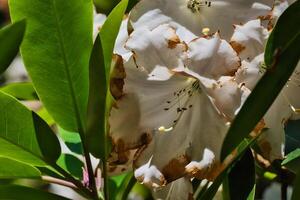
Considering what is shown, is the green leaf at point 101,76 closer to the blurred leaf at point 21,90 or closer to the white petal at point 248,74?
the white petal at point 248,74

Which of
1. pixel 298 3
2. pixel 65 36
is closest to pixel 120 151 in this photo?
pixel 65 36

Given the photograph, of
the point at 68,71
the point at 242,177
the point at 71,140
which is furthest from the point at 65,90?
the point at 71,140

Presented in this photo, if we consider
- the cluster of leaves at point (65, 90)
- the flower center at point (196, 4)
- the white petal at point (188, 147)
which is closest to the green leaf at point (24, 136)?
the cluster of leaves at point (65, 90)

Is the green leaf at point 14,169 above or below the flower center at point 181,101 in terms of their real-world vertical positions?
below

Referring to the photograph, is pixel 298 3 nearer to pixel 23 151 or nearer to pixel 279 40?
pixel 279 40

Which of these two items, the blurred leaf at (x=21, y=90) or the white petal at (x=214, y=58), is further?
the blurred leaf at (x=21, y=90)

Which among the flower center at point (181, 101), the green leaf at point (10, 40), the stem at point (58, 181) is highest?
the green leaf at point (10, 40)

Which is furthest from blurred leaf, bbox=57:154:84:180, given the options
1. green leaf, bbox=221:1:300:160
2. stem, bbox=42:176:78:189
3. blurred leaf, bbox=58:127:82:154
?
green leaf, bbox=221:1:300:160
